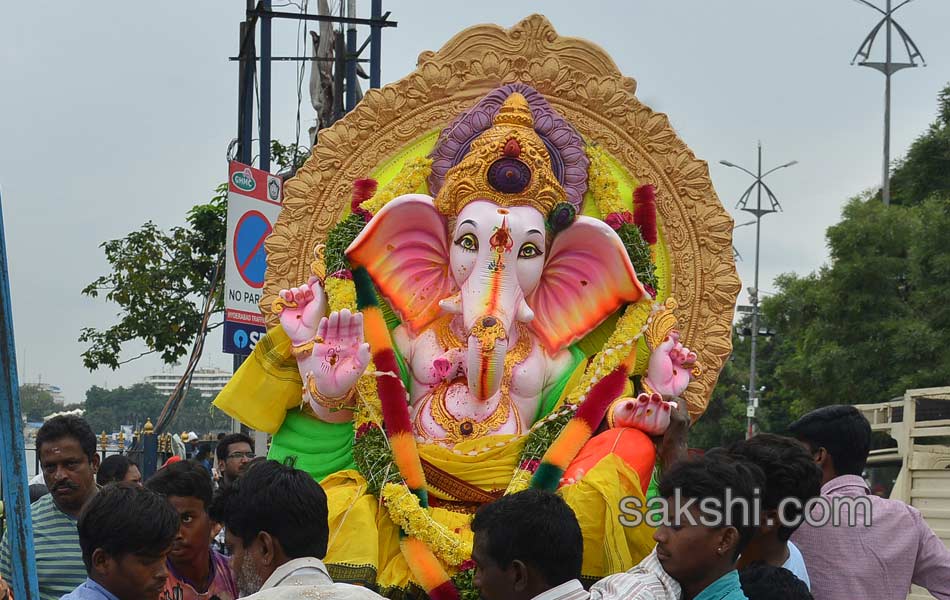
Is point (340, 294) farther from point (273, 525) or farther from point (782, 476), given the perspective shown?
point (273, 525)

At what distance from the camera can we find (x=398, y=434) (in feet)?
22.9

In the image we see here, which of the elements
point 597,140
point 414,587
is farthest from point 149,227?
point 414,587

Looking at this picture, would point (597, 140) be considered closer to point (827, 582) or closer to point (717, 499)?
point (827, 582)

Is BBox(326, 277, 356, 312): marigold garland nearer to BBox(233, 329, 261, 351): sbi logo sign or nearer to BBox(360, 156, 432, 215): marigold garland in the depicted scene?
BBox(360, 156, 432, 215): marigold garland

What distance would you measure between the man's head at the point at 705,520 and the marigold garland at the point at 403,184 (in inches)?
155

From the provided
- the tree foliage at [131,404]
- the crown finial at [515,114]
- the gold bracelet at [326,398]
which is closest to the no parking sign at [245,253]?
the gold bracelet at [326,398]

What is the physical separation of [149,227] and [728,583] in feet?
45.9

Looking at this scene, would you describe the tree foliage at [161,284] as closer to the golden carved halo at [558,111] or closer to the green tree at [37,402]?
the green tree at [37,402]

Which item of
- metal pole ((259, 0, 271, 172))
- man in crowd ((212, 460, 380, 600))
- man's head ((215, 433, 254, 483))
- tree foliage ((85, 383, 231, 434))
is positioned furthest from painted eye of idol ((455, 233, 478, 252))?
tree foliage ((85, 383, 231, 434))

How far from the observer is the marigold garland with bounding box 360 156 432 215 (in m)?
7.73

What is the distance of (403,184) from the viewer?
304 inches

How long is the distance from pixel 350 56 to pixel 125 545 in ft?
29.4

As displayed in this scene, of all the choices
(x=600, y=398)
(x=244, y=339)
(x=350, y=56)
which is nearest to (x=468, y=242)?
(x=600, y=398)

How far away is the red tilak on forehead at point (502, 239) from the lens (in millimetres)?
7328
